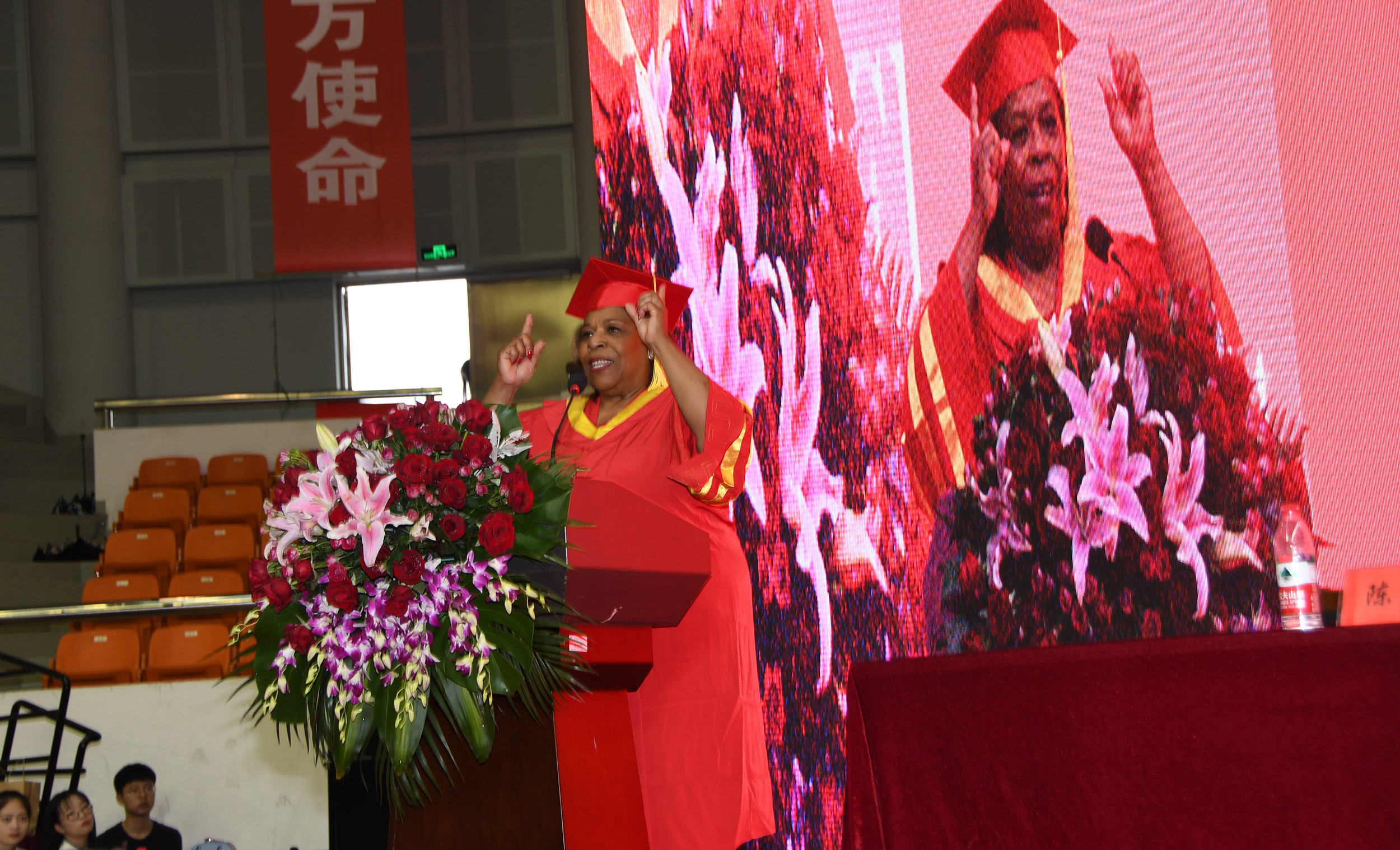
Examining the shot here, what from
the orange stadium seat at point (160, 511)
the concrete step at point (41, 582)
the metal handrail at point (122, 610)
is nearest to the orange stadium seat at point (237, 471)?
the orange stadium seat at point (160, 511)

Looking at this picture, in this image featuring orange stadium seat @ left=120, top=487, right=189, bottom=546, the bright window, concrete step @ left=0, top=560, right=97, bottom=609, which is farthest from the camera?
the bright window

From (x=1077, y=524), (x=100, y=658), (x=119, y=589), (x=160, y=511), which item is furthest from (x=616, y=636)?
(x=160, y=511)

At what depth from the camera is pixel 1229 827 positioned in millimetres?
1172

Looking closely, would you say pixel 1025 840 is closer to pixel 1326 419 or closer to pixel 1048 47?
pixel 1326 419

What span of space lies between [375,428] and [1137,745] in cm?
99

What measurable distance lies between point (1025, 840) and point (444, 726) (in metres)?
0.74

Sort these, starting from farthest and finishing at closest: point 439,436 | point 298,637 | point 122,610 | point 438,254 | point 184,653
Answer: point 438,254 → point 184,653 → point 122,610 → point 439,436 → point 298,637

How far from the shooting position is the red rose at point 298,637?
4.00 feet

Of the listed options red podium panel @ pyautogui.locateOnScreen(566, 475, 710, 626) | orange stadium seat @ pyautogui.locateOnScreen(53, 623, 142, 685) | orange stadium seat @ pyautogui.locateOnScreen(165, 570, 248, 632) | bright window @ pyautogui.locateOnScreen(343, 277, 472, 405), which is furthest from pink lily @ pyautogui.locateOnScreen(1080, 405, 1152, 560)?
bright window @ pyautogui.locateOnScreen(343, 277, 472, 405)

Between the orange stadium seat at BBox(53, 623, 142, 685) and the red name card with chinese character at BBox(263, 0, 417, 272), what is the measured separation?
2.98 meters

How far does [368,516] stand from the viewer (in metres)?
1.26

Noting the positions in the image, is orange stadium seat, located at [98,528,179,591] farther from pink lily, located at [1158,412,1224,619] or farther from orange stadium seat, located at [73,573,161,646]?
pink lily, located at [1158,412,1224,619]

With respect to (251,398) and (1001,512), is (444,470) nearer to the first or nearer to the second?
(1001,512)

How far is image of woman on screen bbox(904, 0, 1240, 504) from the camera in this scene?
1936 millimetres
